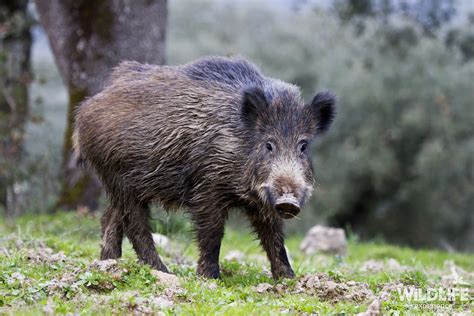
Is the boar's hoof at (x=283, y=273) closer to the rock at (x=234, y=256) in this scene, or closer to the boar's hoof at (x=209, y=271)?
the boar's hoof at (x=209, y=271)


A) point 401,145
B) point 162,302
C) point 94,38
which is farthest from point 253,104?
point 401,145

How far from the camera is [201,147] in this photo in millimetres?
6812

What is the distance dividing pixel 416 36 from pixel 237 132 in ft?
56.5

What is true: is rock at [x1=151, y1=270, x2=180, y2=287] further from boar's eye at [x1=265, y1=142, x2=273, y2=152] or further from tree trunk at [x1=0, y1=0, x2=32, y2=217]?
tree trunk at [x1=0, y1=0, x2=32, y2=217]

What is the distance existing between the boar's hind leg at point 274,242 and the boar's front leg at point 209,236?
0.42m

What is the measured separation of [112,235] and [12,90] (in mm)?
9321

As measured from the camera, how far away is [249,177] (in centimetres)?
652

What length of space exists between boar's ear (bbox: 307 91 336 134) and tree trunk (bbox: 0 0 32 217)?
819cm

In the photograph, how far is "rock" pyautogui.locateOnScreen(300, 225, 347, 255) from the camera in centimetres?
1070

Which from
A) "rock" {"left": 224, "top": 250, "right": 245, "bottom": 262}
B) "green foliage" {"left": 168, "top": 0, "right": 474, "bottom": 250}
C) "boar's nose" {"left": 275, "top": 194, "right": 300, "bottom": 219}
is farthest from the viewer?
"green foliage" {"left": 168, "top": 0, "right": 474, "bottom": 250}

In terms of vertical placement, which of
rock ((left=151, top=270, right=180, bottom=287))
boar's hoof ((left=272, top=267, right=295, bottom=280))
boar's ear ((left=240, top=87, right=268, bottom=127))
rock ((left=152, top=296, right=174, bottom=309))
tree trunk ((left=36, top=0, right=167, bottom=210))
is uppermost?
tree trunk ((left=36, top=0, right=167, bottom=210))

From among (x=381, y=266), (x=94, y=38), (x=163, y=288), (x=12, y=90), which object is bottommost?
(x=163, y=288)

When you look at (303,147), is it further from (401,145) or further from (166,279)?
(401,145)

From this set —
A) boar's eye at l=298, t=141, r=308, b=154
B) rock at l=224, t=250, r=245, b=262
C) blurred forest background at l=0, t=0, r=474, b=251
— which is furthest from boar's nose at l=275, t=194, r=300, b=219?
blurred forest background at l=0, t=0, r=474, b=251
